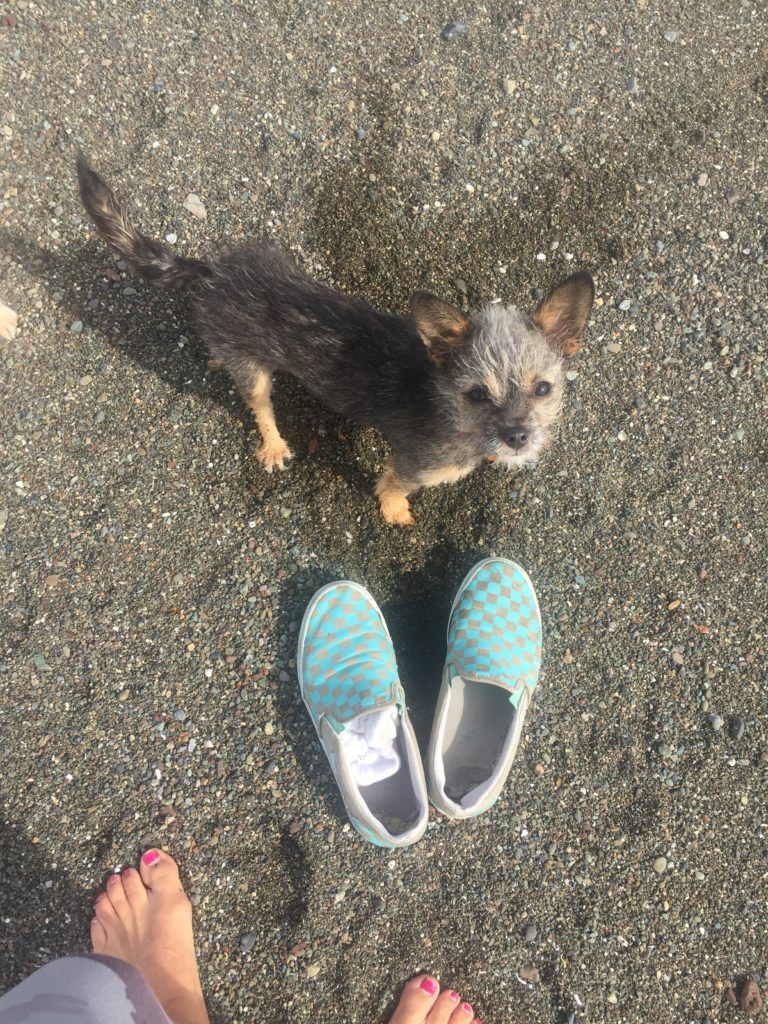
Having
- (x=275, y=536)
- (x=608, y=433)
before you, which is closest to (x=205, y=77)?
(x=275, y=536)

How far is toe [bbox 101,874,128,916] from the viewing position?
3794mm

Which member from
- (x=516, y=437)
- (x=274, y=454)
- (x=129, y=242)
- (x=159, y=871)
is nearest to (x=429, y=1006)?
(x=159, y=871)

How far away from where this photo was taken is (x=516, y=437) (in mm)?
3131

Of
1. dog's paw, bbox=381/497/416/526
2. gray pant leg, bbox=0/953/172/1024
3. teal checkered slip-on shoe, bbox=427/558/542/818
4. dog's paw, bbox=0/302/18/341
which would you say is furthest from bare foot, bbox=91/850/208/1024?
dog's paw, bbox=0/302/18/341

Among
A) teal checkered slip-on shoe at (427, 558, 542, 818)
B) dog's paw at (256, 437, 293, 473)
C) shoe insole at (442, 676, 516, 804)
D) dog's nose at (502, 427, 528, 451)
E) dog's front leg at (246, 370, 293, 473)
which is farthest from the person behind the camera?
dog's paw at (256, 437, 293, 473)

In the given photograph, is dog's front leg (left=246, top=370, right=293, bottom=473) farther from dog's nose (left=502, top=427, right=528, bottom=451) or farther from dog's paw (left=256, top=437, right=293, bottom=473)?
dog's nose (left=502, top=427, right=528, bottom=451)

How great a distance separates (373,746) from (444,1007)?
1.50m

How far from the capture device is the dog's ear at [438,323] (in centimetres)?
301

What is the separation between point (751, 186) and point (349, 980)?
5.98 m

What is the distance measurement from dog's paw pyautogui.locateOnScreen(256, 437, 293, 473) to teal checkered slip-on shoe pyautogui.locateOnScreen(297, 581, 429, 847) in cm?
92

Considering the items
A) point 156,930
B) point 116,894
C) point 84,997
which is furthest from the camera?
point 116,894

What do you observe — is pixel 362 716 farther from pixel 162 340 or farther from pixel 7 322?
pixel 7 322

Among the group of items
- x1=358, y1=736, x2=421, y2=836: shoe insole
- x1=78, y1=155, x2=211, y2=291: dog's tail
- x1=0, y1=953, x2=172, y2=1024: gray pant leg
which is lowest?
x1=0, y1=953, x2=172, y2=1024: gray pant leg

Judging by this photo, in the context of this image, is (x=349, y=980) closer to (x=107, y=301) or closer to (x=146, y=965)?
(x=146, y=965)
